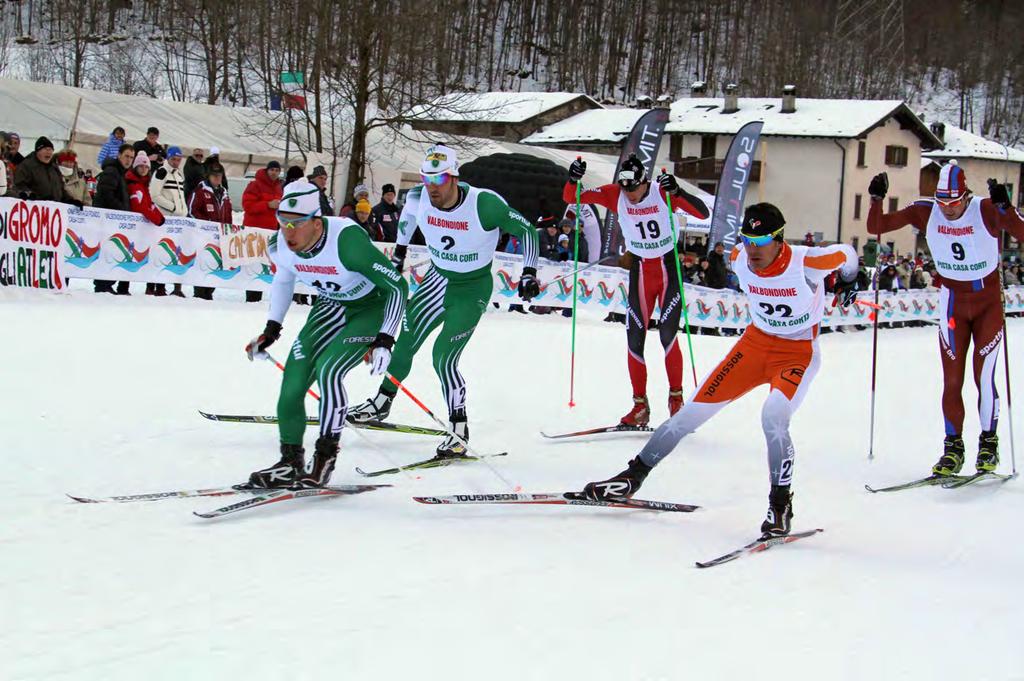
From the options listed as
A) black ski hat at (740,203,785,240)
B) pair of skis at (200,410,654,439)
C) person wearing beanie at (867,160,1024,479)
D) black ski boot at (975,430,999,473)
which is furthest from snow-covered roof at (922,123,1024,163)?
black ski hat at (740,203,785,240)

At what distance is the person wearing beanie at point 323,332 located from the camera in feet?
18.5

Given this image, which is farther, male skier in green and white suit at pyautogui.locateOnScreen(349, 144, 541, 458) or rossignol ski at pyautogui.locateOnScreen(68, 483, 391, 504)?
male skier in green and white suit at pyautogui.locateOnScreen(349, 144, 541, 458)

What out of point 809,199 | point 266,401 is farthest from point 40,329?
point 809,199

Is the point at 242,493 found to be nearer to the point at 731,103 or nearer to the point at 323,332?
the point at 323,332

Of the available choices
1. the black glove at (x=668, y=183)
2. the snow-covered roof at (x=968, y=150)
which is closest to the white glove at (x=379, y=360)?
the black glove at (x=668, y=183)

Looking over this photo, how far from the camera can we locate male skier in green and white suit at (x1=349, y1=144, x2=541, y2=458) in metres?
7.06

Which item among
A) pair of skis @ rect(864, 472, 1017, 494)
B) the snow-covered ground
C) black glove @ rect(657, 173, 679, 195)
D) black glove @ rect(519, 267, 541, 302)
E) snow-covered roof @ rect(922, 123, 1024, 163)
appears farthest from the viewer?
snow-covered roof @ rect(922, 123, 1024, 163)

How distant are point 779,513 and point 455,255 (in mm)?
2905

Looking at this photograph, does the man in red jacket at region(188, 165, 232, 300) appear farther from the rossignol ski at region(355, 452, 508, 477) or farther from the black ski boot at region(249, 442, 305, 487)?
the black ski boot at region(249, 442, 305, 487)

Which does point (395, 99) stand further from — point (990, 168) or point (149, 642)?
point (990, 168)

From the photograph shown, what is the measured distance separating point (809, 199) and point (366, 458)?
140 ft

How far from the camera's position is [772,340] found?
5.74 meters

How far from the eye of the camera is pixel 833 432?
9039mm

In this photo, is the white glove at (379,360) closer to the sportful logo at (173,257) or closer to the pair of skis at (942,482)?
the pair of skis at (942,482)
